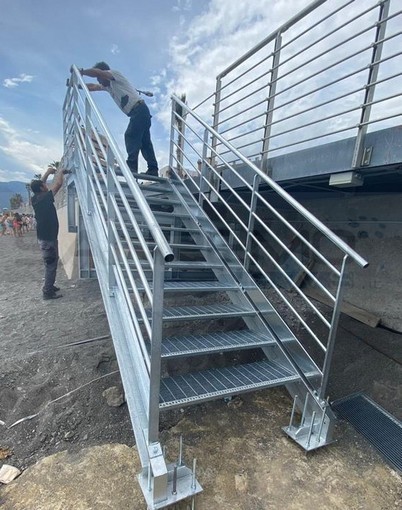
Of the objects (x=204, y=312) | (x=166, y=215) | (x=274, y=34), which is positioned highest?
(x=274, y=34)

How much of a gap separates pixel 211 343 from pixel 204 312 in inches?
10.7

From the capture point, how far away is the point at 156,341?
1335 millimetres

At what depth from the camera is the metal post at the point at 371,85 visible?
6.00ft

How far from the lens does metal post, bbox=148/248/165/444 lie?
1272mm

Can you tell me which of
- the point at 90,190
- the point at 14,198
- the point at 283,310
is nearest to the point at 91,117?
the point at 90,190

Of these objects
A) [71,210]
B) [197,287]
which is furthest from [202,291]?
[71,210]

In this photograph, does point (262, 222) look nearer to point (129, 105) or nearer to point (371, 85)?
point (371, 85)

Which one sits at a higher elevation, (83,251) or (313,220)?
(313,220)

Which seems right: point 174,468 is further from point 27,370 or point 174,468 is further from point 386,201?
point 386,201

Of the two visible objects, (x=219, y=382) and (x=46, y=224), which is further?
(x=46, y=224)

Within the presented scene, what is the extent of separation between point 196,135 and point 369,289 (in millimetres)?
2745

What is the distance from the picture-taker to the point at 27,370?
2.62m

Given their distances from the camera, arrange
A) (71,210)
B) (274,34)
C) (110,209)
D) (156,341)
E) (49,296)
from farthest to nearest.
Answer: (71,210) → (49,296) → (274,34) → (110,209) → (156,341)

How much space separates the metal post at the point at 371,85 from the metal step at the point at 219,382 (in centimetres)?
153
